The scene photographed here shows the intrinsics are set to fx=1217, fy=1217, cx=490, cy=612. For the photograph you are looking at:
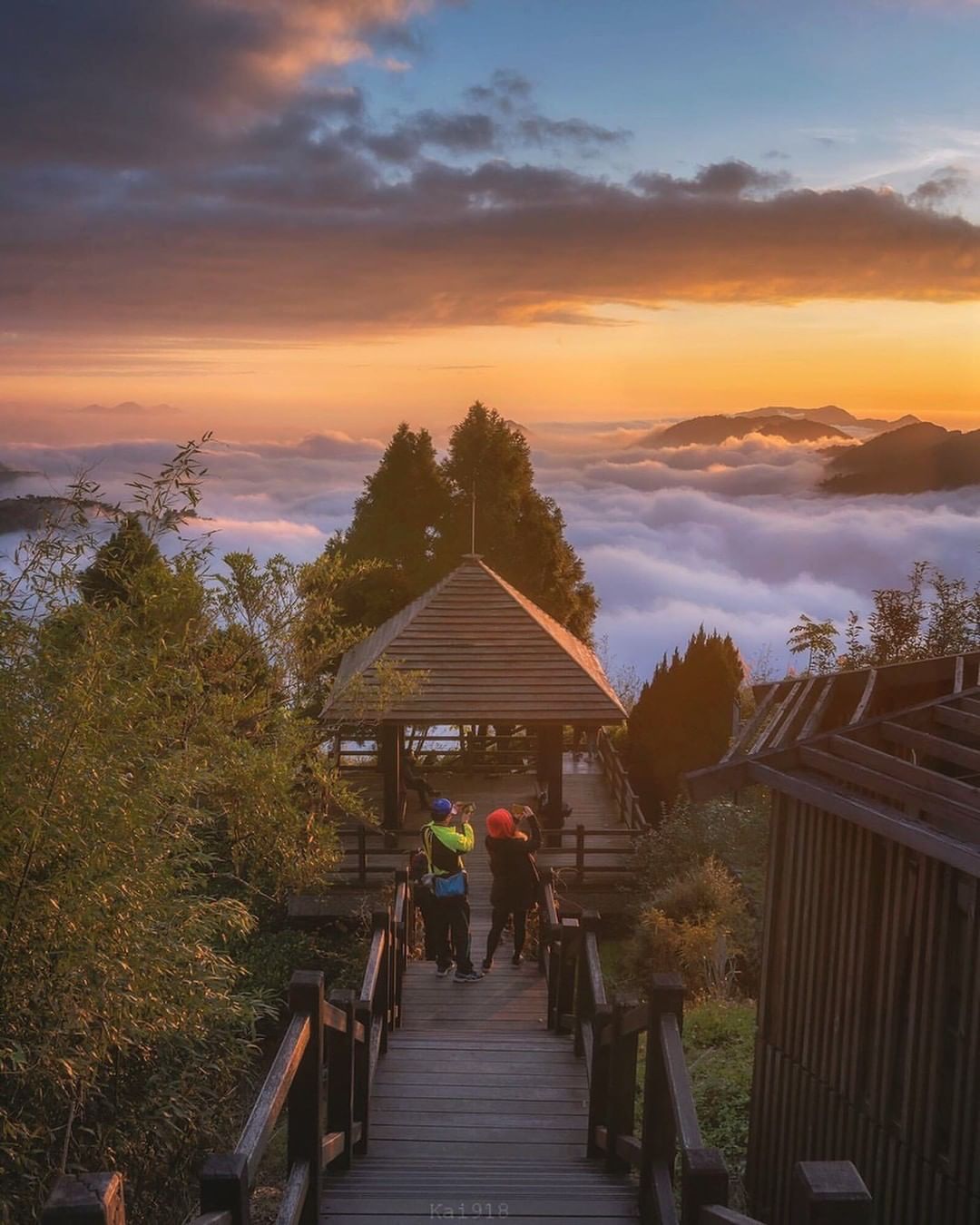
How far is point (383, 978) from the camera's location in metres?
8.82

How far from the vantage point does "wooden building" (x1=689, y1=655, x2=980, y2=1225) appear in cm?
596

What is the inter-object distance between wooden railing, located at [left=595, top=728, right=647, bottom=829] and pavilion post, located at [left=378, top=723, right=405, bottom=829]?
3526 mm

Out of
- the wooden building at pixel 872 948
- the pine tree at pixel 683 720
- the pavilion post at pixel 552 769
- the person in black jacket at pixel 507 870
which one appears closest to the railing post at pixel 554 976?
the person in black jacket at pixel 507 870

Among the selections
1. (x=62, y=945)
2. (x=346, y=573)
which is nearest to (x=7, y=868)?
(x=62, y=945)

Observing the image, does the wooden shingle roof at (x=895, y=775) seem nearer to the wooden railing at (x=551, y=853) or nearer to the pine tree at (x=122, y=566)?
the pine tree at (x=122, y=566)

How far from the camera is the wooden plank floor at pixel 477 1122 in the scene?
221 inches

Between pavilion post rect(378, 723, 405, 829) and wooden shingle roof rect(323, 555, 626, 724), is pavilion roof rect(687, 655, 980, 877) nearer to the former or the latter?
wooden shingle roof rect(323, 555, 626, 724)

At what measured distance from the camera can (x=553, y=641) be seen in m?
18.8

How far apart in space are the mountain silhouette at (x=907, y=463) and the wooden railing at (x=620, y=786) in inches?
1484

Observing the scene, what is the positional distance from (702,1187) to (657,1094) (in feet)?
5.12

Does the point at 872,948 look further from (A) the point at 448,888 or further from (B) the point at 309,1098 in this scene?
(A) the point at 448,888

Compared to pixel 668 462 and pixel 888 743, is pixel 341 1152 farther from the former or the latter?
pixel 668 462

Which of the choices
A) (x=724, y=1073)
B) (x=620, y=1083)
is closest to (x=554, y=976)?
(x=724, y=1073)

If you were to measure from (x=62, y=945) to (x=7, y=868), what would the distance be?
67cm
